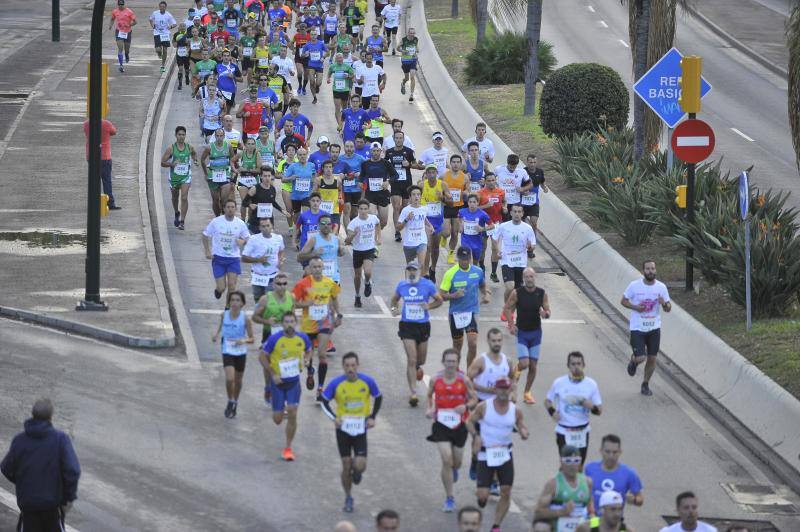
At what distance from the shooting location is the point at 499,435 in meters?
15.0

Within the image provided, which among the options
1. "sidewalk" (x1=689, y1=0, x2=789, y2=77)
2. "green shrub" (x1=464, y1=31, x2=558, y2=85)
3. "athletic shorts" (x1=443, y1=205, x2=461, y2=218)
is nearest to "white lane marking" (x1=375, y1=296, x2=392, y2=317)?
"athletic shorts" (x1=443, y1=205, x2=461, y2=218)

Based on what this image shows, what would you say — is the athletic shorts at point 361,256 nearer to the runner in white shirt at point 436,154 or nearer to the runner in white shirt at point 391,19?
the runner in white shirt at point 436,154

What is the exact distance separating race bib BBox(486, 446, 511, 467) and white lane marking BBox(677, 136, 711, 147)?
877cm

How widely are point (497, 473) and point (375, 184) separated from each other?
11732mm

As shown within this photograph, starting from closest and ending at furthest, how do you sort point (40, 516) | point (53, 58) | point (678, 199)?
point (40, 516), point (678, 199), point (53, 58)

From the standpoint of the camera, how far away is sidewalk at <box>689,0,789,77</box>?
51219mm

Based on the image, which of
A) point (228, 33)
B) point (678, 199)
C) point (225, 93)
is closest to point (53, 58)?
point (228, 33)

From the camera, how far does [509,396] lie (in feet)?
→ 49.5

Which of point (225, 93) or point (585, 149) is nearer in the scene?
point (585, 149)

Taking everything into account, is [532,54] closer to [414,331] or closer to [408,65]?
[408,65]

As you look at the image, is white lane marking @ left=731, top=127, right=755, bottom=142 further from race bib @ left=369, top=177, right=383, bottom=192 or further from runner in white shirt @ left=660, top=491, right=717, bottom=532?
runner in white shirt @ left=660, top=491, right=717, bottom=532

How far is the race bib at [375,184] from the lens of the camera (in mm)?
26297

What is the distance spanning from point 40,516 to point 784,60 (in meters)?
40.5

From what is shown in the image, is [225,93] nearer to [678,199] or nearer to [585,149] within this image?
[585,149]
